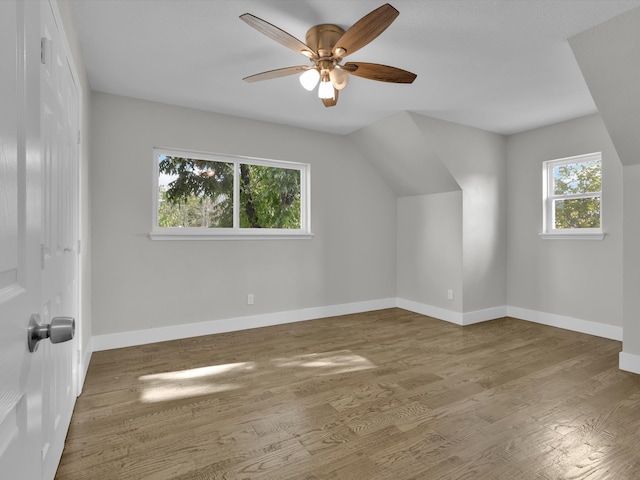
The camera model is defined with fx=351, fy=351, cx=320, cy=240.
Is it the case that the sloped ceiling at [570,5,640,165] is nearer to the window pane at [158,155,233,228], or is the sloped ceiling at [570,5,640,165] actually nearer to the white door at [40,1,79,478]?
the white door at [40,1,79,478]

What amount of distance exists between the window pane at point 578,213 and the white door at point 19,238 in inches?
187

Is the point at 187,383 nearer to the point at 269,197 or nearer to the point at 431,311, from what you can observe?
the point at 269,197

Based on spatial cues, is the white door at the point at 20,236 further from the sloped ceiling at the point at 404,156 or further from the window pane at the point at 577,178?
the window pane at the point at 577,178

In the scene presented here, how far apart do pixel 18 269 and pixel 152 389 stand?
2.22 meters

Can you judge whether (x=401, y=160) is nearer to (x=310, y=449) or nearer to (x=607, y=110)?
(x=607, y=110)

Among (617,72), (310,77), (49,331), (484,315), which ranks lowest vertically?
(484,315)

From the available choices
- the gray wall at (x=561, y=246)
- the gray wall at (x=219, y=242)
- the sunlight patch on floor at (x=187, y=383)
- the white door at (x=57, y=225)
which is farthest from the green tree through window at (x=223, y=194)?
the gray wall at (x=561, y=246)

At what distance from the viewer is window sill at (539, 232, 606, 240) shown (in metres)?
3.72

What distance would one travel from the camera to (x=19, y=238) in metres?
0.62

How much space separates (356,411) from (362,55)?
2.49 metres

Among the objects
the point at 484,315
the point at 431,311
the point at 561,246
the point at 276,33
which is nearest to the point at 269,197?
the point at 276,33

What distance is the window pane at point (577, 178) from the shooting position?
3846 mm

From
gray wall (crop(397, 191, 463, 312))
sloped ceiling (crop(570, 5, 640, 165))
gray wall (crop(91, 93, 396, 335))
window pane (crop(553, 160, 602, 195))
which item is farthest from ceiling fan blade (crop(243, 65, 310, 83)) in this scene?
window pane (crop(553, 160, 602, 195))

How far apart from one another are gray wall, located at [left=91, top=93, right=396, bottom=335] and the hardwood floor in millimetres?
468
